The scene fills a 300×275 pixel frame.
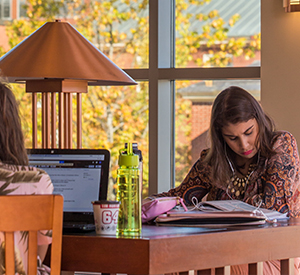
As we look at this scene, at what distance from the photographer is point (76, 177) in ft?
5.10

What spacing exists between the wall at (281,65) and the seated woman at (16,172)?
2005mm

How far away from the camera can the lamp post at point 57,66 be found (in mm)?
2080

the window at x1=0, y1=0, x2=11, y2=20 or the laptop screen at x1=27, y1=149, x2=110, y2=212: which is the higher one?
the window at x1=0, y1=0, x2=11, y2=20

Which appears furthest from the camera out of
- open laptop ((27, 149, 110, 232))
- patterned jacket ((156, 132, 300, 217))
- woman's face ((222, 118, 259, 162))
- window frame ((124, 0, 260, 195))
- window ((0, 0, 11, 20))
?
window ((0, 0, 11, 20))

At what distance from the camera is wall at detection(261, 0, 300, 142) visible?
2996 mm

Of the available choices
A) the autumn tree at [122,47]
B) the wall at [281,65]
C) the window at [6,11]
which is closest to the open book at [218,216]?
the wall at [281,65]

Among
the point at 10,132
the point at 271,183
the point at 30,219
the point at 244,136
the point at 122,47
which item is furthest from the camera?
the point at 122,47

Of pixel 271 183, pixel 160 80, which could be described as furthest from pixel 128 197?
pixel 160 80

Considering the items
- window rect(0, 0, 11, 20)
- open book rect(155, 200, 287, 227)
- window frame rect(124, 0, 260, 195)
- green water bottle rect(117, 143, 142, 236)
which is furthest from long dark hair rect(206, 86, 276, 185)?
window rect(0, 0, 11, 20)

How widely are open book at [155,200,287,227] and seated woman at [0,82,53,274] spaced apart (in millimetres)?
438

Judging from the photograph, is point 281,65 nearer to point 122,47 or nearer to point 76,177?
point 122,47

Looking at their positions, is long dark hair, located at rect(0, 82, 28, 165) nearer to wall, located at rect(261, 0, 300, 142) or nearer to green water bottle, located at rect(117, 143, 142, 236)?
green water bottle, located at rect(117, 143, 142, 236)

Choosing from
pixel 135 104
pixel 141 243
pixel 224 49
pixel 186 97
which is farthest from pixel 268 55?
pixel 141 243

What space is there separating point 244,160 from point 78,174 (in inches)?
34.9
